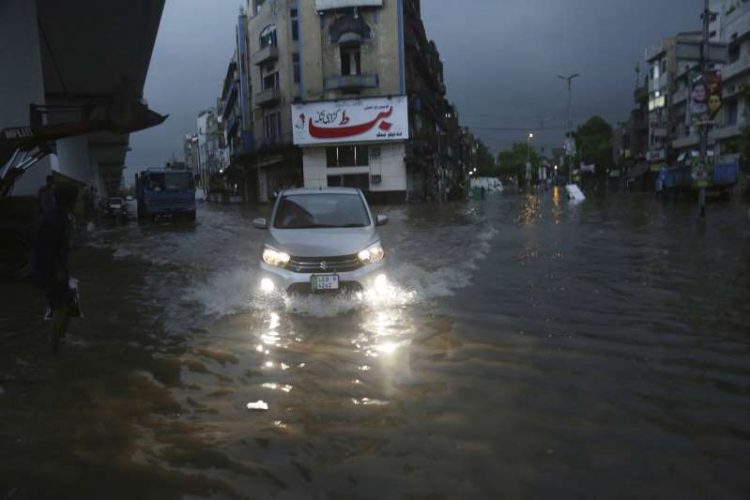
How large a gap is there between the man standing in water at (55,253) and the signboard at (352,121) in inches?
1693

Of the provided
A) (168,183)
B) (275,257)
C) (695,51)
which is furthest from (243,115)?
(275,257)

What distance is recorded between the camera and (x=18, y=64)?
15.1 metres

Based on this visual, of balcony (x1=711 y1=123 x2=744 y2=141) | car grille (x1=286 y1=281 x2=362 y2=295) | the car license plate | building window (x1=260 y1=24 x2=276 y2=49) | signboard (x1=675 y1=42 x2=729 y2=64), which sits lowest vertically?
car grille (x1=286 y1=281 x2=362 y2=295)

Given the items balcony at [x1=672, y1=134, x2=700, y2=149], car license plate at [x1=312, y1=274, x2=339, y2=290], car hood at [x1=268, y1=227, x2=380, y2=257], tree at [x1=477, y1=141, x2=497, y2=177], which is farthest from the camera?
tree at [x1=477, y1=141, x2=497, y2=177]

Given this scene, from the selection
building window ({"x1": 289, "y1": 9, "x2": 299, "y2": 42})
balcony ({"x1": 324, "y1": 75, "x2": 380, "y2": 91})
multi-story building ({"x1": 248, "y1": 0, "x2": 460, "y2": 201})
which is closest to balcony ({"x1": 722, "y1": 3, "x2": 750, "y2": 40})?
multi-story building ({"x1": 248, "y1": 0, "x2": 460, "y2": 201})

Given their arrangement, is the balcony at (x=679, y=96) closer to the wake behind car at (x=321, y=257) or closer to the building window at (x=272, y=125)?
the building window at (x=272, y=125)

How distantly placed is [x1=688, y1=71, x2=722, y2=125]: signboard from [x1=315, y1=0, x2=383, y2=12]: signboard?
30.8 m

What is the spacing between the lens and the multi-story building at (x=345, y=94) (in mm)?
49031

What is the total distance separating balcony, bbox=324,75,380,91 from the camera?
49125 mm

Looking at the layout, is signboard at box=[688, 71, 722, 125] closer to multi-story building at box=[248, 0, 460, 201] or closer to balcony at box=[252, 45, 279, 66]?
multi-story building at box=[248, 0, 460, 201]

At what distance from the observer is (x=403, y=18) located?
168ft

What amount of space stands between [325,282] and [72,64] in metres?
20.6

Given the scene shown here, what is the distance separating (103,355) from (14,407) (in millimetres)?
1640

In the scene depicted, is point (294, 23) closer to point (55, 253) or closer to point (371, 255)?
point (371, 255)
